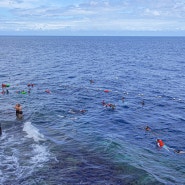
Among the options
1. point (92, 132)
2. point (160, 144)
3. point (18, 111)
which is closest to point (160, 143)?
point (160, 144)

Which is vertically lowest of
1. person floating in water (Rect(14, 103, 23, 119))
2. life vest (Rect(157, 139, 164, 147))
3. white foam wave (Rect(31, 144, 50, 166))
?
white foam wave (Rect(31, 144, 50, 166))

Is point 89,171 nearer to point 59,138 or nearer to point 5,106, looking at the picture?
point 59,138

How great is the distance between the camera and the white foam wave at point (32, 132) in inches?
1645

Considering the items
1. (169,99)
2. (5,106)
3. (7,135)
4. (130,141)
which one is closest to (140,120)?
(130,141)

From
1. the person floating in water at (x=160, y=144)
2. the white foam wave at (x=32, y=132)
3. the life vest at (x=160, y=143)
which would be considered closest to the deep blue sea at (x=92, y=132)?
the white foam wave at (x=32, y=132)

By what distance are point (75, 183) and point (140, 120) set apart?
25.4 m

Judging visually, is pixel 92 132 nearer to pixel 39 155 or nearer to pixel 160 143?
pixel 160 143

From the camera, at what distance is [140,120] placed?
51.6 m

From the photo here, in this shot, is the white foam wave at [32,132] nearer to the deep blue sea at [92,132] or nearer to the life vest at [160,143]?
the deep blue sea at [92,132]

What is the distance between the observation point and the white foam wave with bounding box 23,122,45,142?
41781 mm

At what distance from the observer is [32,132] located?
44219 mm

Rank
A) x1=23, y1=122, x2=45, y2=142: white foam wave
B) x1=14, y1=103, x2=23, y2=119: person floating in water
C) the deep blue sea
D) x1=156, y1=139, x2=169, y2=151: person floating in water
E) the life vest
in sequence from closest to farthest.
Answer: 1. the deep blue sea
2. x1=156, y1=139, x2=169, y2=151: person floating in water
3. the life vest
4. x1=23, y1=122, x2=45, y2=142: white foam wave
5. x1=14, y1=103, x2=23, y2=119: person floating in water

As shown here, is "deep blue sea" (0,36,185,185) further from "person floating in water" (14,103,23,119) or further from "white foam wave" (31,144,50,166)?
"person floating in water" (14,103,23,119)


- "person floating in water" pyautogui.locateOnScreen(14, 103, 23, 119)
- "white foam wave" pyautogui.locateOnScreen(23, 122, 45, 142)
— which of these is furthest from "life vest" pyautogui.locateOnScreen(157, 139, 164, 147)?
"person floating in water" pyautogui.locateOnScreen(14, 103, 23, 119)
